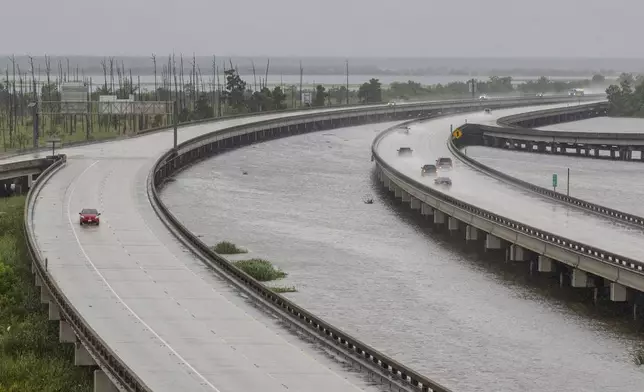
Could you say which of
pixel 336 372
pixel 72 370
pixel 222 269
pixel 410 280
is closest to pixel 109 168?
pixel 410 280

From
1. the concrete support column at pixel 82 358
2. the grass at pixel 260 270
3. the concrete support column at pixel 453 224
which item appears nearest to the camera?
the concrete support column at pixel 82 358

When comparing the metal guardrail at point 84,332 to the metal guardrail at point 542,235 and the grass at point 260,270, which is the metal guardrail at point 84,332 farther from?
the metal guardrail at point 542,235

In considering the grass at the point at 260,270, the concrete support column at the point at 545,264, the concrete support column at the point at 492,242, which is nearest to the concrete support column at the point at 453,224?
the concrete support column at the point at 492,242

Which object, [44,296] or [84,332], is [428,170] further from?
[84,332]

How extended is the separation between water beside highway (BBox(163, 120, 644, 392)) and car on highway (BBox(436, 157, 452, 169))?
246 inches

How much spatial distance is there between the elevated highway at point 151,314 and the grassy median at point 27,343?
101cm

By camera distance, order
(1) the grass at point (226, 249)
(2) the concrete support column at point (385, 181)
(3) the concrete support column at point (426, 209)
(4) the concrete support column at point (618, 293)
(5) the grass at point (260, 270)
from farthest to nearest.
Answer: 1. (2) the concrete support column at point (385, 181)
2. (3) the concrete support column at point (426, 209)
3. (1) the grass at point (226, 249)
4. (5) the grass at point (260, 270)
5. (4) the concrete support column at point (618, 293)

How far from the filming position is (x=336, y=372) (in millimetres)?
48688

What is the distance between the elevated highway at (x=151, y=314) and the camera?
156 ft

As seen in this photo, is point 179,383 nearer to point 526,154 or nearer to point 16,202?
point 16,202

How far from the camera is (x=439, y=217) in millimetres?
103000

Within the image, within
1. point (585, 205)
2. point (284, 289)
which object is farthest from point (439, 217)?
point (284, 289)

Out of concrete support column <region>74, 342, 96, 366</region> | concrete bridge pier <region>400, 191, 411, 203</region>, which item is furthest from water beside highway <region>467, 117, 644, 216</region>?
concrete support column <region>74, 342, 96, 366</region>

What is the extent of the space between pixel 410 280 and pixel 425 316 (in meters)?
10.5
